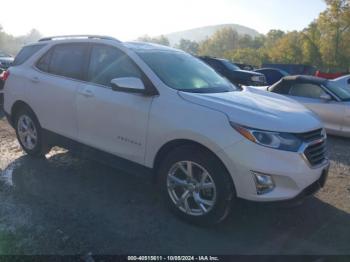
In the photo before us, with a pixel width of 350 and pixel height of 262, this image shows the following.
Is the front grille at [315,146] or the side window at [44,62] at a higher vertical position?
the side window at [44,62]

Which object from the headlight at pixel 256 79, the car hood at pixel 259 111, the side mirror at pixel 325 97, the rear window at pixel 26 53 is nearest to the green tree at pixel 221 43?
the headlight at pixel 256 79

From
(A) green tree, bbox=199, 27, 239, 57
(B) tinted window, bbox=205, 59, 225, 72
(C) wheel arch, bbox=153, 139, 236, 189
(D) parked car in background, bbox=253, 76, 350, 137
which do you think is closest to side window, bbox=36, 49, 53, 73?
(C) wheel arch, bbox=153, 139, 236, 189

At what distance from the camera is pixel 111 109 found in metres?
4.31

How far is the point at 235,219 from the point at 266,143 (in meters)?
1.09

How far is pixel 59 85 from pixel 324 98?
18.7 ft

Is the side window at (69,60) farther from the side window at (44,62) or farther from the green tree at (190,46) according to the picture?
the green tree at (190,46)

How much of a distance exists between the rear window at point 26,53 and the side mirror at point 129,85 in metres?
2.17

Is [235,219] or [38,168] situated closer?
[235,219]

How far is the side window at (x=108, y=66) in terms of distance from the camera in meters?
4.35

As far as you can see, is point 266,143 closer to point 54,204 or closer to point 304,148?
point 304,148

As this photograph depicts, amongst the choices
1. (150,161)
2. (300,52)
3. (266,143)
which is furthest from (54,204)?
(300,52)

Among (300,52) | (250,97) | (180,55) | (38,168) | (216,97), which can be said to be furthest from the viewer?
(300,52)

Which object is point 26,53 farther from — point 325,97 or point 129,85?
point 325,97

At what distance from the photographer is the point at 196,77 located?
4516mm
